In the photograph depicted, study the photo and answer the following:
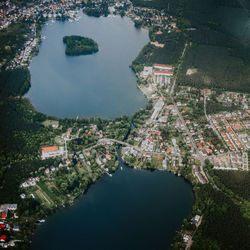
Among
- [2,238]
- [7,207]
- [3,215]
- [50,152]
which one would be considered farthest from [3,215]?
[50,152]

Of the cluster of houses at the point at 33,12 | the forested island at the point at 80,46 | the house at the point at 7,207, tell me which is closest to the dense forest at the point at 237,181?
the house at the point at 7,207

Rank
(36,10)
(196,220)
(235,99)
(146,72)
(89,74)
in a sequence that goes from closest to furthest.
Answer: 1. (196,220)
2. (235,99)
3. (146,72)
4. (89,74)
5. (36,10)

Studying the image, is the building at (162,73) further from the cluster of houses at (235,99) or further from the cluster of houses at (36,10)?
the cluster of houses at (36,10)

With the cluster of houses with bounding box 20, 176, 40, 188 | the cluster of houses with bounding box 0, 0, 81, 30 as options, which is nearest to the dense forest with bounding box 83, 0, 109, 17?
the cluster of houses with bounding box 0, 0, 81, 30

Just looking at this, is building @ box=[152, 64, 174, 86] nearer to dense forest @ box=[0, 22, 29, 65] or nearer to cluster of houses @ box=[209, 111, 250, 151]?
cluster of houses @ box=[209, 111, 250, 151]

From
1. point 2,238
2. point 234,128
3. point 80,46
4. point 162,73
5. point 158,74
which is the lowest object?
point 2,238

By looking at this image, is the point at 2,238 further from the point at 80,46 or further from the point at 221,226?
the point at 80,46
